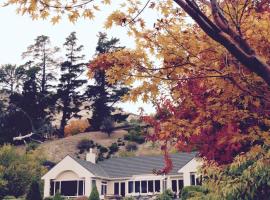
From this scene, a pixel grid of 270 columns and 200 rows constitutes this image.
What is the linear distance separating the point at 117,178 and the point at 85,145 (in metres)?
24.8

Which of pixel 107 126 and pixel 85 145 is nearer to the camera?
pixel 85 145

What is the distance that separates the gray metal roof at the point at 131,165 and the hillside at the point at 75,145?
18.3 m

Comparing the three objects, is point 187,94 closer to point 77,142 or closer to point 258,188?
point 258,188

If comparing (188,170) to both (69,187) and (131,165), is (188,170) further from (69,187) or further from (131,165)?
(69,187)

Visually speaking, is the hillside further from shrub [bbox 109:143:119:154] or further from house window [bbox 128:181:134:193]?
house window [bbox 128:181:134:193]

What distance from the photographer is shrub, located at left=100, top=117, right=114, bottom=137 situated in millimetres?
74688

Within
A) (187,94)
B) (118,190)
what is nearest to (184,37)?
(187,94)

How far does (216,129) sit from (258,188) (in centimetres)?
332

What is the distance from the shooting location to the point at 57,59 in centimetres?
9050

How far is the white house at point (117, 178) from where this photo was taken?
4172 cm

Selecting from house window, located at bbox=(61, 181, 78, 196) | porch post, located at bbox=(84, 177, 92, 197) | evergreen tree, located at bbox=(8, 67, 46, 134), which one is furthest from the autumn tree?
evergreen tree, located at bbox=(8, 67, 46, 134)

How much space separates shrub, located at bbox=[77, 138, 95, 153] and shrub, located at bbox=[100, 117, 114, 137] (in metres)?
5.74

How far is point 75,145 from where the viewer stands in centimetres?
7031

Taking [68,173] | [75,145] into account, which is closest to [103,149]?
[75,145]
